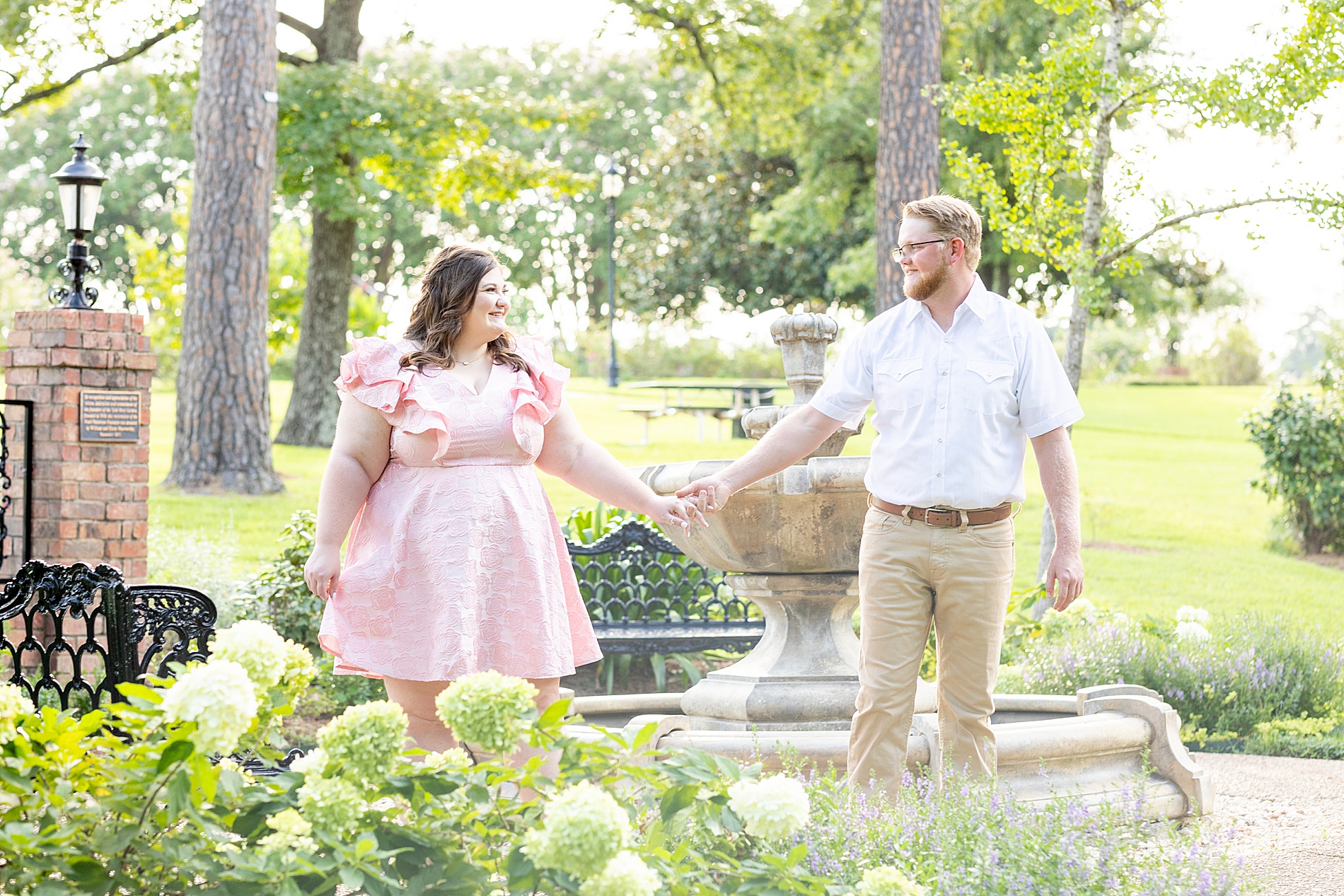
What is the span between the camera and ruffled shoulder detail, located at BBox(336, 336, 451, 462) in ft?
10.2

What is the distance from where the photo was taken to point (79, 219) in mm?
6684

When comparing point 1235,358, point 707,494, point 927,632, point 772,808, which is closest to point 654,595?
point 707,494

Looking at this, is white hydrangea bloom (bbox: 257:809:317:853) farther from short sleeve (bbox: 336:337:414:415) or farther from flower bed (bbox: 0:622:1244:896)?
short sleeve (bbox: 336:337:414:415)

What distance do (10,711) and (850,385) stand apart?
2270mm

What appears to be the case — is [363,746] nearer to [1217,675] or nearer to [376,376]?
[376,376]

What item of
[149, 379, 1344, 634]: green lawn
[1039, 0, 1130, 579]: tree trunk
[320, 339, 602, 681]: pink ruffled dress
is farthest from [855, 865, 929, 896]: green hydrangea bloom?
[149, 379, 1344, 634]: green lawn

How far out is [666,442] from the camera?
17156 millimetres

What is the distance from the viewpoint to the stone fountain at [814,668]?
401 centimetres

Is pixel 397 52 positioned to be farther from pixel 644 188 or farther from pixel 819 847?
pixel 819 847

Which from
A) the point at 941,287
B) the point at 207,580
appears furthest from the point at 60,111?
the point at 941,287

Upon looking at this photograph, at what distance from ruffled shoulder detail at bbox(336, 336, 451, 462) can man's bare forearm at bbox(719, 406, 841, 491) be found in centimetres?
95

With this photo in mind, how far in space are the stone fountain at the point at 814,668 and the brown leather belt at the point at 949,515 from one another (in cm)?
59

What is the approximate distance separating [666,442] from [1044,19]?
9.73 metres

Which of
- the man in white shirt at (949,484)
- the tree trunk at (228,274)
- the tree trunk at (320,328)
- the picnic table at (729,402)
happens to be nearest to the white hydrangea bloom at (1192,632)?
the man in white shirt at (949,484)
